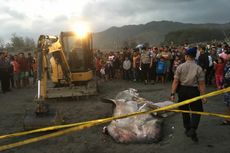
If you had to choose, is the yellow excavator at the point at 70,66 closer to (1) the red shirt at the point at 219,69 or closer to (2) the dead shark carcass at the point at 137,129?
(2) the dead shark carcass at the point at 137,129

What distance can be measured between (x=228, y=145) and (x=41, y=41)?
623 cm

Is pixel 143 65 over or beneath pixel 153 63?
beneath

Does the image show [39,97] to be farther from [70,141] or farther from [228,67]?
[228,67]

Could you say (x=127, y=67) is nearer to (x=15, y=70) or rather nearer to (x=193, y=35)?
(x=15, y=70)

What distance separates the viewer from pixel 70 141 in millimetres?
→ 8438

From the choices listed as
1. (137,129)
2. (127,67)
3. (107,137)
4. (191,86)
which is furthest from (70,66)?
(191,86)

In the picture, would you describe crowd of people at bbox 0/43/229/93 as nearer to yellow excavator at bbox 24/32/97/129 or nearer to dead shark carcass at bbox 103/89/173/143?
yellow excavator at bbox 24/32/97/129

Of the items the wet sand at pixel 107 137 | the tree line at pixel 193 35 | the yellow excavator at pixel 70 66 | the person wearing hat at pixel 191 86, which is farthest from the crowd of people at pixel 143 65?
the tree line at pixel 193 35

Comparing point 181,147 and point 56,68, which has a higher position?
point 56,68

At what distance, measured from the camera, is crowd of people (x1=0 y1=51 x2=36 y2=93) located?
59.8 ft

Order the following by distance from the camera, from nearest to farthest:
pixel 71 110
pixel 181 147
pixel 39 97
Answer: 1. pixel 181 147
2. pixel 39 97
3. pixel 71 110

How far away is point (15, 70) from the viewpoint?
763 inches

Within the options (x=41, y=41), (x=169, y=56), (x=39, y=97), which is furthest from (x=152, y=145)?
(x=169, y=56)

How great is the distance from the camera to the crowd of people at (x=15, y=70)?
1823 cm
